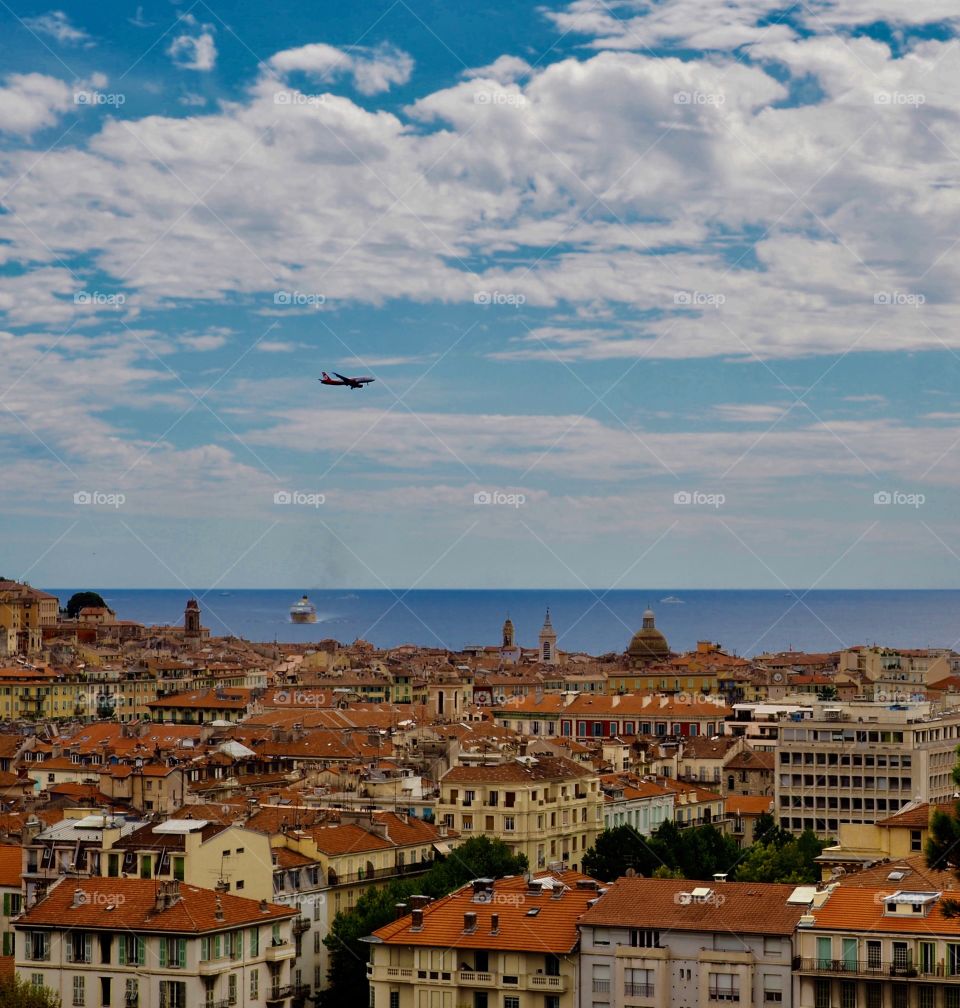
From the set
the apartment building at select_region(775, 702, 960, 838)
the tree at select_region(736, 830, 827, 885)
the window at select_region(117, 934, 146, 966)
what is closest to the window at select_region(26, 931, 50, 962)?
the window at select_region(117, 934, 146, 966)

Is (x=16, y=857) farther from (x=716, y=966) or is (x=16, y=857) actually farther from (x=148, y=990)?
(x=716, y=966)

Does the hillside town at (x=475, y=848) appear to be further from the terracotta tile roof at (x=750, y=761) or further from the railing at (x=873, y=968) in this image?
the terracotta tile roof at (x=750, y=761)

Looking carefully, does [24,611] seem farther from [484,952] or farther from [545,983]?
[545,983]

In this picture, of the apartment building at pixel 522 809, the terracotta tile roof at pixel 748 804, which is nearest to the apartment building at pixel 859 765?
the terracotta tile roof at pixel 748 804

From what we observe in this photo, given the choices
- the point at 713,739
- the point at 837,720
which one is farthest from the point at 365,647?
the point at 837,720

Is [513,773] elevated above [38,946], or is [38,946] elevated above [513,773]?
[513,773]

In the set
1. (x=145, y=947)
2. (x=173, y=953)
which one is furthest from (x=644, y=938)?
(x=145, y=947)
